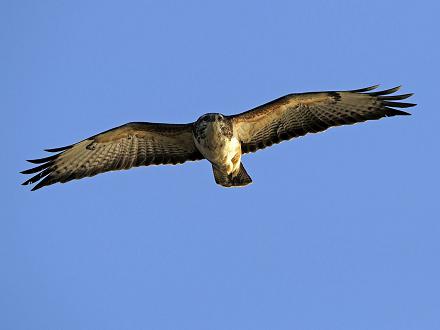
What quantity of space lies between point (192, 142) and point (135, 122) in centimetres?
95

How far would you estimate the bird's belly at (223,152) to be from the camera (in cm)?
1164

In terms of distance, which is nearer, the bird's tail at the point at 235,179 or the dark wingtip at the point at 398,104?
the dark wingtip at the point at 398,104

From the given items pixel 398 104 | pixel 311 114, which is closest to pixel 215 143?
pixel 311 114

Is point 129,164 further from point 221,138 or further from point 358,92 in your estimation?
point 358,92

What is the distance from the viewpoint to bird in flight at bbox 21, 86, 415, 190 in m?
12.2

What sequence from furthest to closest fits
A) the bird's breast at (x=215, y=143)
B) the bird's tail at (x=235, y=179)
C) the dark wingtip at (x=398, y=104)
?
the bird's tail at (x=235, y=179) < the dark wingtip at (x=398, y=104) < the bird's breast at (x=215, y=143)

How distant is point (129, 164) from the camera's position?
1271 cm

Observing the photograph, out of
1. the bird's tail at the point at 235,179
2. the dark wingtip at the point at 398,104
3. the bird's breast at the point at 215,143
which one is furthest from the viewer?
the bird's tail at the point at 235,179

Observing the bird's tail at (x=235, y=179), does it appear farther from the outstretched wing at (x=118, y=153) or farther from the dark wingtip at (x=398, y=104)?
the dark wingtip at (x=398, y=104)

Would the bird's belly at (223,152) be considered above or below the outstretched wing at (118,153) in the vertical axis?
below

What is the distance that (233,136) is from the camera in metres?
12.0

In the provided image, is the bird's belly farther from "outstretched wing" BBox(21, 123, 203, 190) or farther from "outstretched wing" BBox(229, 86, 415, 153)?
"outstretched wing" BBox(21, 123, 203, 190)

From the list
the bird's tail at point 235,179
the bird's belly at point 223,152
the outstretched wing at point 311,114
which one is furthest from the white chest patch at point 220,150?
the outstretched wing at point 311,114

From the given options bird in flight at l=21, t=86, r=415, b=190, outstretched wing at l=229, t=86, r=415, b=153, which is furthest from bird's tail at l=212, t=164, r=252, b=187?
outstretched wing at l=229, t=86, r=415, b=153
